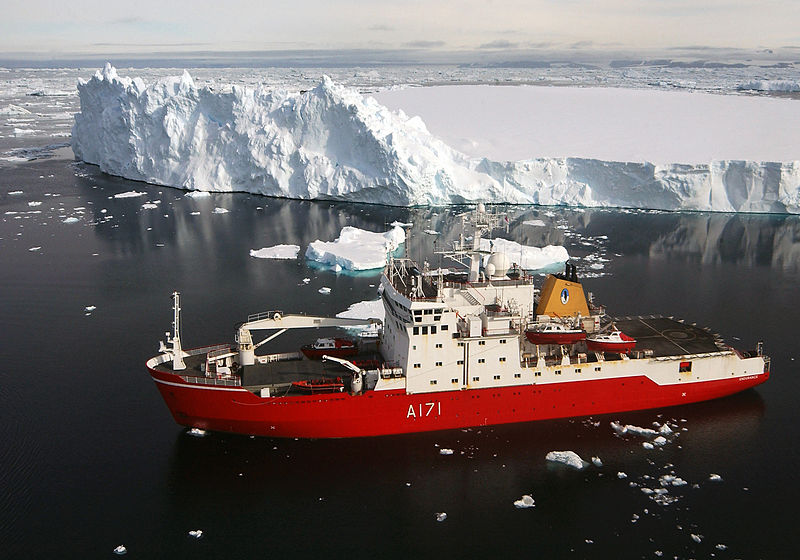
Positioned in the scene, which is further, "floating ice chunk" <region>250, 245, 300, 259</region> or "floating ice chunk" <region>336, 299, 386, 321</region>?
"floating ice chunk" <region>250, 245, 300, 259</region>

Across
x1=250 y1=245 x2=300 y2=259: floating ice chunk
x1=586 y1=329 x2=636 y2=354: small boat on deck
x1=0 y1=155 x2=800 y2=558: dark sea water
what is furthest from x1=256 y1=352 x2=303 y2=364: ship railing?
x1=250 y1=245 x2=300 y2=259: floating ice chunk

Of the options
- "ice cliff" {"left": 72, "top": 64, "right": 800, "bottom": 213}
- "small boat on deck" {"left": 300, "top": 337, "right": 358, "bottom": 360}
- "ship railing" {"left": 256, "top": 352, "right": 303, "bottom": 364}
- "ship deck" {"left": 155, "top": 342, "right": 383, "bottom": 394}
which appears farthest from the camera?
"ice cliff" {"left": 72, "top": 64, "right": 800, "bottom": 213}

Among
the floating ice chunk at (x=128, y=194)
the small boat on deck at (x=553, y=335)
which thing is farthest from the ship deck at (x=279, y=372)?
the floating ice chunk at (x=128, y=194)

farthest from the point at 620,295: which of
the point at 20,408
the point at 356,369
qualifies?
the point at 20,408

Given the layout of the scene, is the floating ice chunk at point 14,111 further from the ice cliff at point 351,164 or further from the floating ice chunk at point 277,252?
the floating ice chunk at point 277,252

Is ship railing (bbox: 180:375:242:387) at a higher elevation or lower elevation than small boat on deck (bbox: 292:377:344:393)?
higher

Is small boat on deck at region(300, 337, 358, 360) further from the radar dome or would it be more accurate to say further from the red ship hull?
the radar dome

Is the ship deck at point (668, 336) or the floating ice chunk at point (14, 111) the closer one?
the ship deck at point (668, 336)
